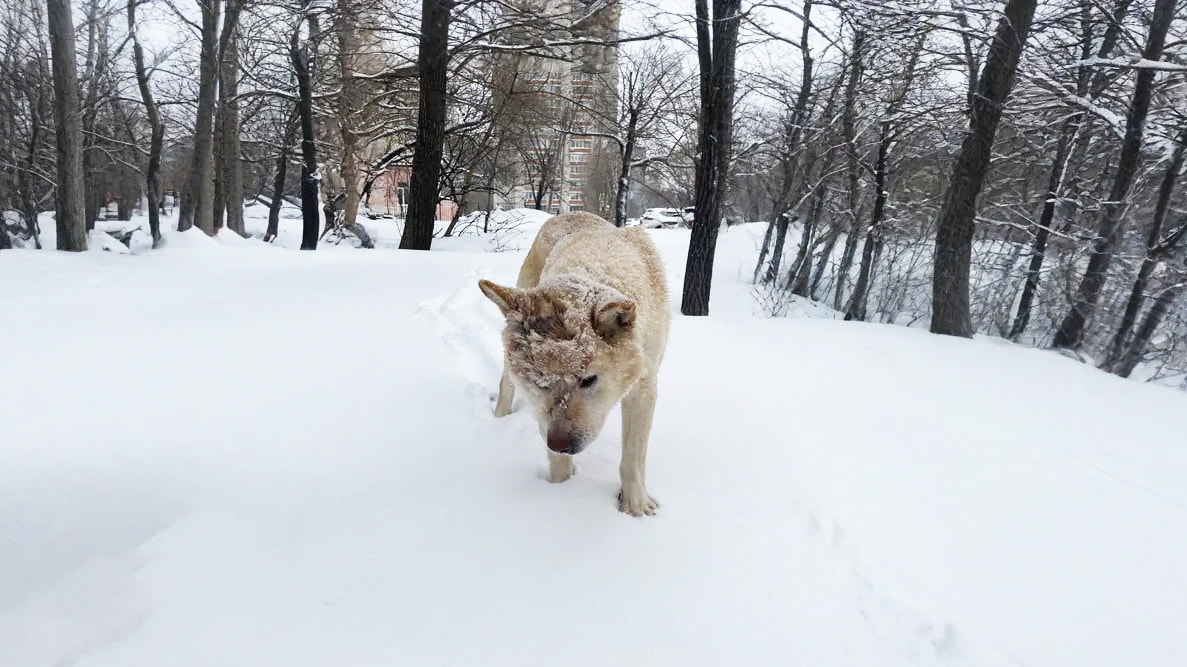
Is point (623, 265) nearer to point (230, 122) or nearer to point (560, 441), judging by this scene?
point (560, 441)

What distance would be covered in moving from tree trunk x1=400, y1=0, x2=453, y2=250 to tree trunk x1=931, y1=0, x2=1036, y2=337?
9910 millimetres

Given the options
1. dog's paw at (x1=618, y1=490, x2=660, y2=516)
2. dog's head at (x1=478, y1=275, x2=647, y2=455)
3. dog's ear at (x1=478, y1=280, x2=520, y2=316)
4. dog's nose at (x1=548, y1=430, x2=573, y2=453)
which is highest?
dog's ear at (x1=478, y1=280, x2=520, y2=316)

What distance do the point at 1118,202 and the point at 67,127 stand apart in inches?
715

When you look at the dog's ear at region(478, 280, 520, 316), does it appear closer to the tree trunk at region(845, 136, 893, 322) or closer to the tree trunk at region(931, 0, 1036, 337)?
the tree trunk at region(931, 0, 1036, 337)

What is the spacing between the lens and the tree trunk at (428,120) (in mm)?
10938

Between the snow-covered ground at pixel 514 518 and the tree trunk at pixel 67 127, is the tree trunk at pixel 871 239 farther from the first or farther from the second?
the tree trunk at pixel 67 127

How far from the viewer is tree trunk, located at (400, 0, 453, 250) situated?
35.9 ft

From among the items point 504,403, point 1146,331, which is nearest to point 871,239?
point 1146,331

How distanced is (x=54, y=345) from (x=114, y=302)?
62.2 inches

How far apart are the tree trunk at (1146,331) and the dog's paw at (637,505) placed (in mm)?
9902

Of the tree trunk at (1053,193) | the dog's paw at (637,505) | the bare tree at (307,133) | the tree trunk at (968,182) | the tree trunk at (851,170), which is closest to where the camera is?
the dog's paw at (637,505)

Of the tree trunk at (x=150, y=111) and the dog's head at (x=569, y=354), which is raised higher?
the tree trunk at (x=150, y=111)

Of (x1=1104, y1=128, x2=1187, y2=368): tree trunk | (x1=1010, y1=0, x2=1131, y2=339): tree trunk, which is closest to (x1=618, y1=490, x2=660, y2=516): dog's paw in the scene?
(x1=1104, y1=128, x2=1187, y2=368): tree trunk

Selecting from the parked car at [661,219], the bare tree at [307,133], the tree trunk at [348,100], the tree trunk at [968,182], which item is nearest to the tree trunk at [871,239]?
the tree trunk at [968,182]
